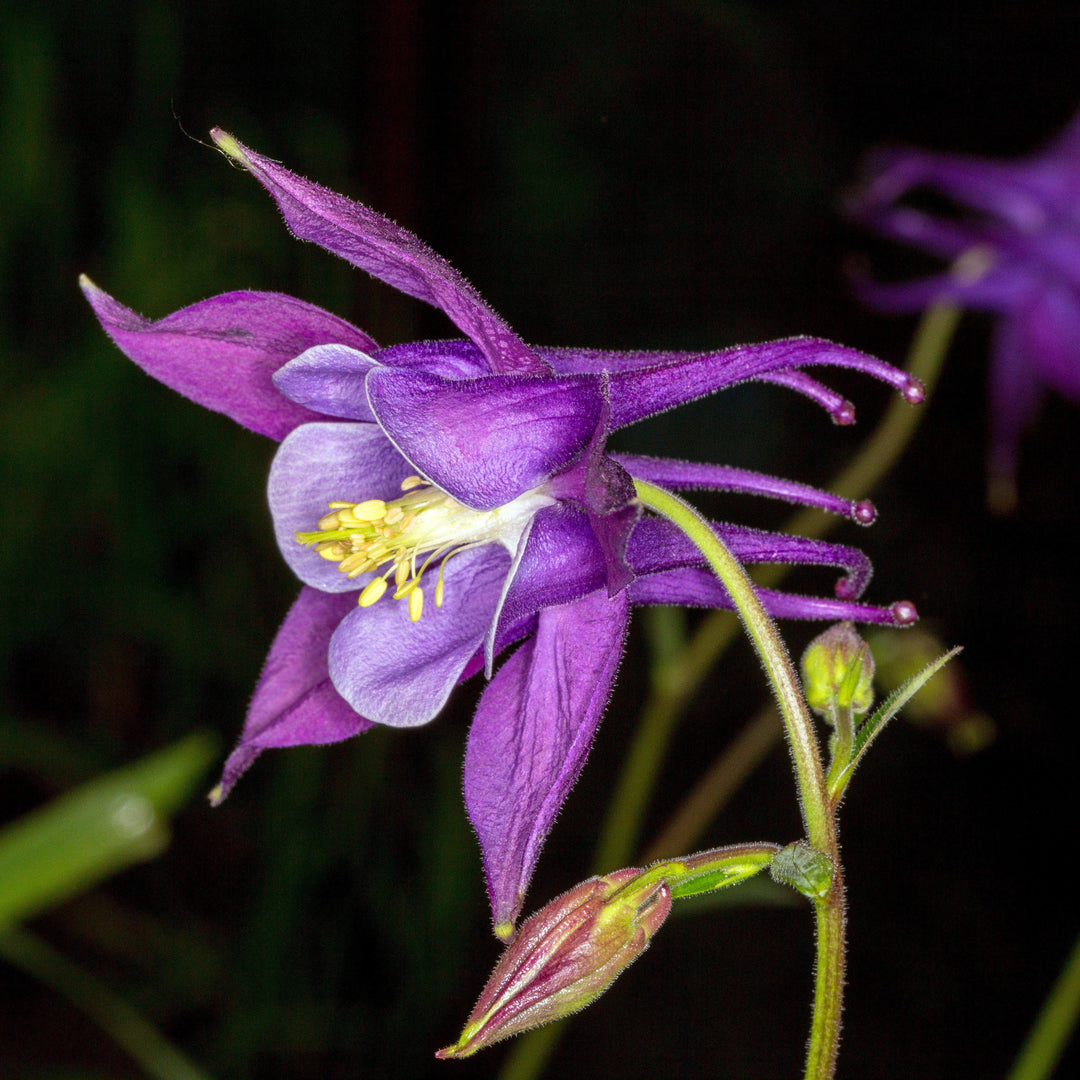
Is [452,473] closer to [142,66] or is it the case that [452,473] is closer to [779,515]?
[779,515]

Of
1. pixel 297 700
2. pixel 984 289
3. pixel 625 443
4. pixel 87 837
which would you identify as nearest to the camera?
pixel 297 700

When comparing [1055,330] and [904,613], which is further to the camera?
[1055,330]

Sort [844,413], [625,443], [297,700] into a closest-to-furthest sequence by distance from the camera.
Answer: [844,413], [297,700], [625,443]

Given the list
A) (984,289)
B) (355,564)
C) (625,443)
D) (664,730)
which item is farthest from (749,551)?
(625,443)

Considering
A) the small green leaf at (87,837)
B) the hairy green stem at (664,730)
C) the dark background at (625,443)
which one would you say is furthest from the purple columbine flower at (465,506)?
the dark background at (625,443)

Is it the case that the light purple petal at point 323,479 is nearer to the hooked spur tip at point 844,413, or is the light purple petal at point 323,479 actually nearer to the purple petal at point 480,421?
the purple petal at point 480,421

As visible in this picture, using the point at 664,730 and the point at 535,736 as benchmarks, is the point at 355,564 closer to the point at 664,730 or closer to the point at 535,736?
the point at 535,736

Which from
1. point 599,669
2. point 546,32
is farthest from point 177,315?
point 546,32

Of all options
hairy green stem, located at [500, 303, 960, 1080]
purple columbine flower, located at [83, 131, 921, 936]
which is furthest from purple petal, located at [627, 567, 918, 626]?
hairy green stem, located at [500, 303, 960, 1080]
